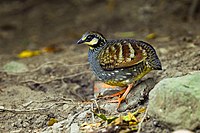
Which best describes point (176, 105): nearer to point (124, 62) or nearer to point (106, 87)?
point (124, 62)

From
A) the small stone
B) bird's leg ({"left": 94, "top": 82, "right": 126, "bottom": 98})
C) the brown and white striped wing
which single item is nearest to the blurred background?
bird's leg ({"left": 94, "top": 82, "right": 126, "bottom": 98})

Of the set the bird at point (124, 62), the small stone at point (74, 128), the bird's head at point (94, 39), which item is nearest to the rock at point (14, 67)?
the bird's head at point (94, 39)

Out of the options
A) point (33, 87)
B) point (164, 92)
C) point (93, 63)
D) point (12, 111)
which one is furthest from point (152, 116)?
point (33, 87)

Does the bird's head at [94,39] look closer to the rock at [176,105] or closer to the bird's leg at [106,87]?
the bird's leg at [106,87]

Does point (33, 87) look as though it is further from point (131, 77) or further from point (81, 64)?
point (131, 77)

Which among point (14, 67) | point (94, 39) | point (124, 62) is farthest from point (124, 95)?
point (14, 67)

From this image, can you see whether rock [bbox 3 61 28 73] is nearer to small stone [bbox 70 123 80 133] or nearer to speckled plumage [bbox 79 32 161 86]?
speckled plumage [bbox 79 32 161 86]

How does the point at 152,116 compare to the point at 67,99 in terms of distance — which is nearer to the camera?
the point at 152,116
